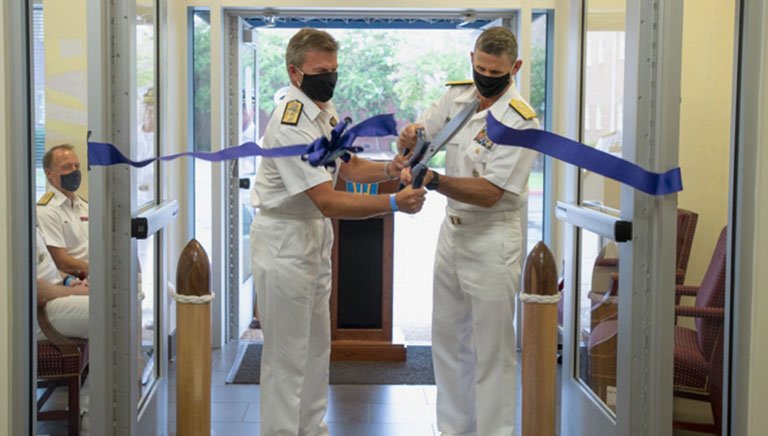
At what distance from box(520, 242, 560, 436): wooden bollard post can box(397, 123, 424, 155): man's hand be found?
69 cm

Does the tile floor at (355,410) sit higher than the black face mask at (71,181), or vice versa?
the black face mask at (71,181)

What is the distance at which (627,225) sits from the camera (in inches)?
123

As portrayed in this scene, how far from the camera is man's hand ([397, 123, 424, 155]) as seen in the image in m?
3.79

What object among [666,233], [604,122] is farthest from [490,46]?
[666,233]

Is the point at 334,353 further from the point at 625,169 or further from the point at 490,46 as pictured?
the point at 625,169

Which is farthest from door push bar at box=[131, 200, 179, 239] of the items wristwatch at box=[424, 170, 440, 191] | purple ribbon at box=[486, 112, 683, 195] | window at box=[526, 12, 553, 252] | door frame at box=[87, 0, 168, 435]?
window at box=[526, 12, 553, 252]

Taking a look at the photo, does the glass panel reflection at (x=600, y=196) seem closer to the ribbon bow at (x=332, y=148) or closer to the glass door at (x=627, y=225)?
the glass door at (x=627, y=225)

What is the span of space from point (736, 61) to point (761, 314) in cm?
80

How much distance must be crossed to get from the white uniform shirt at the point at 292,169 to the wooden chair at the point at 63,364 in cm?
93

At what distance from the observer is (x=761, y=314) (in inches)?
113

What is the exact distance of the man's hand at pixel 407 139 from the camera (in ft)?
12.5

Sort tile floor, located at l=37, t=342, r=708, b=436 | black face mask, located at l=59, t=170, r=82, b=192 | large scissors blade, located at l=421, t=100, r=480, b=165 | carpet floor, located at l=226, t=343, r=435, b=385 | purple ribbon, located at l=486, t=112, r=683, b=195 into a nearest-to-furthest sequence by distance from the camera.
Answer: purple ribbon, located at l=486, t=112, r=683, b=195 < large scissors blade, located at l=421, t=100, r=480, b=165 < black face mask, located at l=59, t=170, r=82, b=192 < tile floor, located at l=37, t=342, r=708, b=436 < carpet floor, located at l=226, t=343, r=435, b=385

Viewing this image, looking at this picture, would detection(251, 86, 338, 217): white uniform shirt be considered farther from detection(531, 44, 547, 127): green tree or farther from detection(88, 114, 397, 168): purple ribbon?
detection(531, 44, 547, 127): green tree

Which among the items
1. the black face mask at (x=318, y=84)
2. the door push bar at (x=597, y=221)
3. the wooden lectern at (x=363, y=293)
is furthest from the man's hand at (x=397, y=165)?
the wooden lectern at (x=363, y=293)
